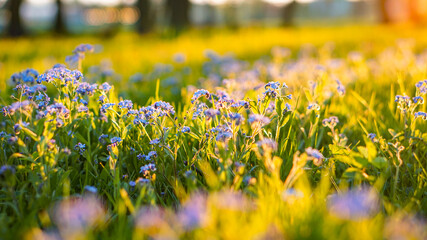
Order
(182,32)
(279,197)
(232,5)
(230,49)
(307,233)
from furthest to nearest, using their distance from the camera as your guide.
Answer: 1. (232,5)
2. (182,32)
3. (230,49)
4. (279,197)
5. (307,233)

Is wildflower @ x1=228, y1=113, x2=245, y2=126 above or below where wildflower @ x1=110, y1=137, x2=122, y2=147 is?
above

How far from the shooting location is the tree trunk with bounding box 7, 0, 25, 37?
62.1 feet

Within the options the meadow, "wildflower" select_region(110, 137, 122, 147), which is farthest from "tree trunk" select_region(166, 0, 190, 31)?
"wildflower" select_region(110, 137, 122, 147)

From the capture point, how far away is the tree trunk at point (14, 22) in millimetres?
18938

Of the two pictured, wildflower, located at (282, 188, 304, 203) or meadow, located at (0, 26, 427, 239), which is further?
wildflower, located at (282, 188, 304, 203)

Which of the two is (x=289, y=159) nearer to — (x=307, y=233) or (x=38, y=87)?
(x=307, y=233)

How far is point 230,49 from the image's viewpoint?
396 inches

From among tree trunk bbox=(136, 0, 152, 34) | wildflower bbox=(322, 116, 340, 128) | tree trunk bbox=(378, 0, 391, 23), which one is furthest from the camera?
tree trunk bbox=(378, 0, 391, 23)

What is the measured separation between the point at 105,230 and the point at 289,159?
3.89ft

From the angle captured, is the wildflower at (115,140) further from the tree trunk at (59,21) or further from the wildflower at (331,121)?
the tree trunk at (59,21)

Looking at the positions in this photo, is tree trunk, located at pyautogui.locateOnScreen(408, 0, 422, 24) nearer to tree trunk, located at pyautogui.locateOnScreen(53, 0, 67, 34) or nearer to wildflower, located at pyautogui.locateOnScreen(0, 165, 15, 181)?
tree trunk, located at pyautogui.locateOnScreen(53, 0, 67, 34)

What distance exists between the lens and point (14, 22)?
62.3 ft

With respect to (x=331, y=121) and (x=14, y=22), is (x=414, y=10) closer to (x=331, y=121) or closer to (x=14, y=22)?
(x=14, y=22)

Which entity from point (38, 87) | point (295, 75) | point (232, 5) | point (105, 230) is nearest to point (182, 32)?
point (295, 75)
